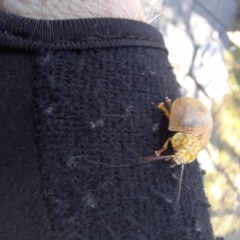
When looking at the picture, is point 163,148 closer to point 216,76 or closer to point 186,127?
point 186,127

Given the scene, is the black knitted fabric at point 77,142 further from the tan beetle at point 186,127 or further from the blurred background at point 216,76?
the blurred background at point 216,76

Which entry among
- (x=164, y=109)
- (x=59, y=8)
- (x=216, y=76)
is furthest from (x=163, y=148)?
(x=216, y=76)

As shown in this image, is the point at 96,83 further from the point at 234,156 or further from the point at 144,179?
the point at 234,156

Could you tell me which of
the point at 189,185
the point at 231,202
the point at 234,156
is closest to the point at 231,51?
the point at 234,156

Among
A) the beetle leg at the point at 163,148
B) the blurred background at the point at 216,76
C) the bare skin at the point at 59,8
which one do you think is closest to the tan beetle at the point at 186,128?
the beetle leg at the point at 163,148

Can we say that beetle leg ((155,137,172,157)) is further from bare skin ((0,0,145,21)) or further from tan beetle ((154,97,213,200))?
bare skin ((0,0,145,21))

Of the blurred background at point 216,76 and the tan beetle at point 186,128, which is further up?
the tan beetle at point 186,128

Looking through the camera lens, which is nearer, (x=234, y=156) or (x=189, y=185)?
(x=189, y=185)

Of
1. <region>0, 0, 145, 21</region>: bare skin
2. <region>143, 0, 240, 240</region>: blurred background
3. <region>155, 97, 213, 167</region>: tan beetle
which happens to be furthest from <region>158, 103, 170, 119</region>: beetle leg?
<region>143, 0, 240, 240</region>: blurred background
